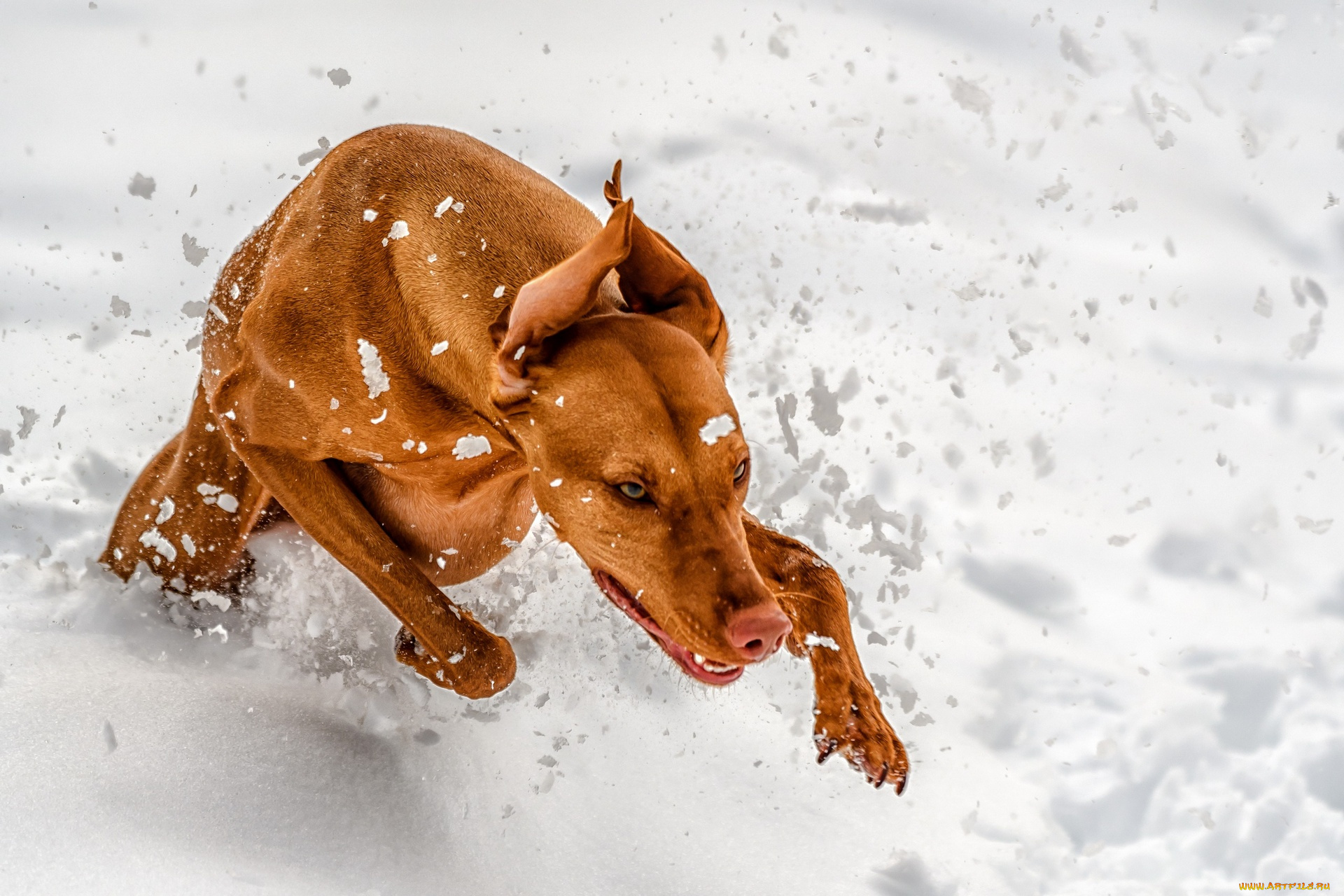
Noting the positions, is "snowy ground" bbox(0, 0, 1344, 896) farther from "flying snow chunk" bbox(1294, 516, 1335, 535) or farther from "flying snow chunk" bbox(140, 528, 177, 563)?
"flying snow chunk" bbox(140, 528, 177, 563)

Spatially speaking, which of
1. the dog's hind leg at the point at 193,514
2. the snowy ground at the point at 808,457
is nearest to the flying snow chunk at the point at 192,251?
the snowy ground at the point at 808,457

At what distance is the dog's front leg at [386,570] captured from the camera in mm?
2898

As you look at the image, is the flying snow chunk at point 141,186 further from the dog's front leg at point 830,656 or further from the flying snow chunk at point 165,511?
the dog's front leg at point 830,656

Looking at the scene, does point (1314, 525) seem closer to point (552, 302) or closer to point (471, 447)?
point (471, 447)

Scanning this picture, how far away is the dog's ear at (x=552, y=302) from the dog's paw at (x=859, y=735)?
1.16 meters

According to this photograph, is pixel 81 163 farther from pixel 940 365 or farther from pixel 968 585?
pixel 968 585

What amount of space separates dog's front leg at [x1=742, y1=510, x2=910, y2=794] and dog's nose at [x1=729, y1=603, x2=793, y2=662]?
1.72 feet

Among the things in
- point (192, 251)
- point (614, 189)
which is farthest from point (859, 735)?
point (192, 251)

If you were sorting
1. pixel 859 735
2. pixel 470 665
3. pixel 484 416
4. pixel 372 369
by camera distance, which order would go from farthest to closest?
pixel 470 665
pixel 859 735
pixel 372 369
pixel 484 416

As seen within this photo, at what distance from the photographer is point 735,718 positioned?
3.85m

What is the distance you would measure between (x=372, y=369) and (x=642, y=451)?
807mm

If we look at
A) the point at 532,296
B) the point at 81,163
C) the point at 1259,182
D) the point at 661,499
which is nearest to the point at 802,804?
the point at 661,499

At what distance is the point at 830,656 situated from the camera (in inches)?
115

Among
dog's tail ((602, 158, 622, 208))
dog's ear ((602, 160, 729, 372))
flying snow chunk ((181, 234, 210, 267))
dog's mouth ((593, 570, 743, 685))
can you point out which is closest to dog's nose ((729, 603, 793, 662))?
dog's mouth ((593, 570, 743, 685))
